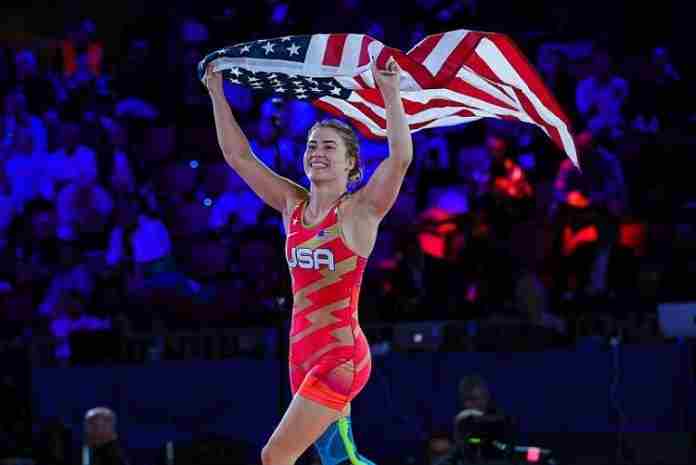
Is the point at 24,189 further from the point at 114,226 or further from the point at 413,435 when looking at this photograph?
the point at 413,435

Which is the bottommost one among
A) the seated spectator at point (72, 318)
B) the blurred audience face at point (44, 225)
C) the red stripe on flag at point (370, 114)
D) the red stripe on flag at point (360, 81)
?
the seated spectator at point (72, 318)

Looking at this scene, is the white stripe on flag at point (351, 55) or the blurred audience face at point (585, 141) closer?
the white stripe on flag at point (351, 55)

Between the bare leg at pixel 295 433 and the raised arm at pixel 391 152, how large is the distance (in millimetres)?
849

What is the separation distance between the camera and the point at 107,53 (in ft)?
55.2

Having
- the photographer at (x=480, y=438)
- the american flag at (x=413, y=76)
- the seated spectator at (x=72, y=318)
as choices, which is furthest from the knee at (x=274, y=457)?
the seated spectator at (x=72, y=318)

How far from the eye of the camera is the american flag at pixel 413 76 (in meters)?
6.25

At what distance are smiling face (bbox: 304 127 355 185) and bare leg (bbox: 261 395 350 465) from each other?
97cm

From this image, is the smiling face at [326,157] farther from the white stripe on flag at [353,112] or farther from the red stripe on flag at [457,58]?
the white stripe on flag at [353,112]

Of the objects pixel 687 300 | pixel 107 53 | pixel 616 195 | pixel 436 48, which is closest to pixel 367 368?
pixel 436 48

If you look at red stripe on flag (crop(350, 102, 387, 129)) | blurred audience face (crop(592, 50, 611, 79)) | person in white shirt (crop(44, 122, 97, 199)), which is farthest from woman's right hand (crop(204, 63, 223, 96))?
blurred audience face (crop(592, 50, 611, 79))

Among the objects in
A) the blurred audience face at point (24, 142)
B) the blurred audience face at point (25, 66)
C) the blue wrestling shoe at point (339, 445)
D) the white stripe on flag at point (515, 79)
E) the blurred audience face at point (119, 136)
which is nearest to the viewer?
the blue wrestling shoe at point (339, 445)

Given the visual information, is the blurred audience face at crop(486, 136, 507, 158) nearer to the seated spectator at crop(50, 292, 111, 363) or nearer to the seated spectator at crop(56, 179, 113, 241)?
the seated spectator at crop(56, 179, 113, 241)

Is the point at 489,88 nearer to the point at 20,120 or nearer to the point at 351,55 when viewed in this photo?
the point at 351,55

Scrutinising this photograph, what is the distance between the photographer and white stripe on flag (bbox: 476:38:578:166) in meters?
6.57
